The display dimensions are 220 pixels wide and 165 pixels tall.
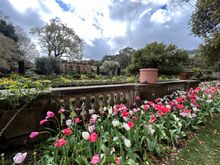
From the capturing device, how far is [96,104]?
2998 mm

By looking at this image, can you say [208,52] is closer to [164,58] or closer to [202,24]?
[202,24]

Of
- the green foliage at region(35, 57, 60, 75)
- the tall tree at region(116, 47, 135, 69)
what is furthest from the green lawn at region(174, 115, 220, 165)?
the tall tree at region(116, 47, 135, 69)

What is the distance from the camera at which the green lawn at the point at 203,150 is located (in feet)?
7.23

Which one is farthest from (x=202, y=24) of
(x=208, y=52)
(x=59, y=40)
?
(x=59, y=40)

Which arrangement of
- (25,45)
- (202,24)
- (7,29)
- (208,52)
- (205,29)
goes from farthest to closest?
(25,45) < (7,29) < (208,52) < (205,29) < (202,24)

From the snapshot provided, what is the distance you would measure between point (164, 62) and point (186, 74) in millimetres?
5723

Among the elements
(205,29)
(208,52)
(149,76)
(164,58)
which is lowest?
(149,76)

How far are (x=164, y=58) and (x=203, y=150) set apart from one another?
12.1 m

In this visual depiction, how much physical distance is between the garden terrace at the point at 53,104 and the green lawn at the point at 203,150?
56.6 inches

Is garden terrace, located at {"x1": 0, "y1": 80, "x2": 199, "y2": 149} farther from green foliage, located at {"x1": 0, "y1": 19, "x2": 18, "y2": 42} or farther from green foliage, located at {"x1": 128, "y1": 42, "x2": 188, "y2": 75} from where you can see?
green foliage, located at {"x1": 0, "y1": 19, "x2": 18, "y2": 42}

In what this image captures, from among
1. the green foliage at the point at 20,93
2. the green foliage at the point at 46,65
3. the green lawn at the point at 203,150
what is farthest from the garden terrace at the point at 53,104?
the green foliage at the point at 46,65

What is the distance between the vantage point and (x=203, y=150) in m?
2.53

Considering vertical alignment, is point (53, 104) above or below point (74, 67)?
below

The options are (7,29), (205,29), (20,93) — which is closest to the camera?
(20,93)
